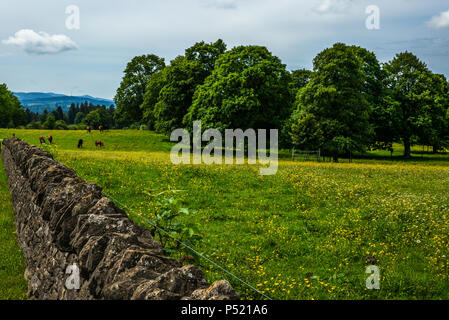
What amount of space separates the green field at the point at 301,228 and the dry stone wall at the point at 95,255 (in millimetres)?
1246

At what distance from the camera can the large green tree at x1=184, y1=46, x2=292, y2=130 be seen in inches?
1625

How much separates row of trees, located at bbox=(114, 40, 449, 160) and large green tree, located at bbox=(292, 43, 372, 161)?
0.12m

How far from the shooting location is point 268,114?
142 ft

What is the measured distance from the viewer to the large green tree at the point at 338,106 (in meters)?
40.7

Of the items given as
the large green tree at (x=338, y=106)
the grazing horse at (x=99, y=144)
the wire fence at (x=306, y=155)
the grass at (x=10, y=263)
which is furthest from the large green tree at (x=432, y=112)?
the grass at (x=10, y=263)

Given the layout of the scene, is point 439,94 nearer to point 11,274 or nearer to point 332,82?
point 332,82

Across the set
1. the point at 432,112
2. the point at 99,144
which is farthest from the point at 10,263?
the point at 432,112

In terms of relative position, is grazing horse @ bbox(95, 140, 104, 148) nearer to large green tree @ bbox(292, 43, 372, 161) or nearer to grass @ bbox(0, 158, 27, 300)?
large green tree @ bbox(292, 43, 372, 161)

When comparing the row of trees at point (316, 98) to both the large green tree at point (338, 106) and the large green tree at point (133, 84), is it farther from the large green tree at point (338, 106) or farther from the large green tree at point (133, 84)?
the large green tree at point (133, 84)

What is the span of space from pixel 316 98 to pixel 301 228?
109 feet

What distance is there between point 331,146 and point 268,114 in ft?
28.6

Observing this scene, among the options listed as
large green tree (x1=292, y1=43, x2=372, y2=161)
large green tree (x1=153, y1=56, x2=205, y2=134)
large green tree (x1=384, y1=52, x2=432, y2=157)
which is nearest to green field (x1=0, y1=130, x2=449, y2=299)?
large green tree (x1=292, y1=43, x2=372, y2=161)

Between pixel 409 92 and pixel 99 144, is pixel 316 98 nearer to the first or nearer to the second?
pixel 409 92
